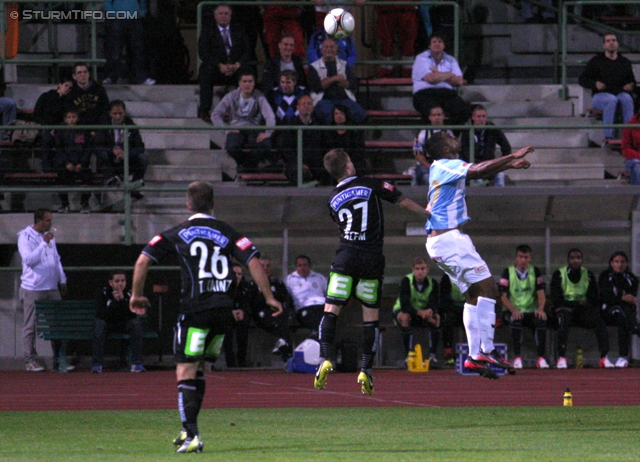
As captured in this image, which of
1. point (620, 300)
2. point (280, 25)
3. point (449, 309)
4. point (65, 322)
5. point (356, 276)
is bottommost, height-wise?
point (65, 322)

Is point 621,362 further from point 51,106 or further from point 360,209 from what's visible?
point 51,106

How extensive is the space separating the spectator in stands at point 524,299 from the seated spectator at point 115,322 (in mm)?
5501

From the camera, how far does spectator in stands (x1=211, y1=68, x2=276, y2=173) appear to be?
18688 mm

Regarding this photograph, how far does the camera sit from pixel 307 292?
1877cm

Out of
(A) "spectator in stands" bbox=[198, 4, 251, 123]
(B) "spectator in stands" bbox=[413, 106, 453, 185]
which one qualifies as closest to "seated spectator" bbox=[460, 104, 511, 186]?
(B) "spectator in stands" bbox=[413, 106, 453, 185]

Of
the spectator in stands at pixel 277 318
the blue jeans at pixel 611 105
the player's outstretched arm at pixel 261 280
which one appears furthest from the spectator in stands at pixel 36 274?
the player's outstretched arm at pixel 261 280

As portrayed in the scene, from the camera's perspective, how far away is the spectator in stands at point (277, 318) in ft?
60.5

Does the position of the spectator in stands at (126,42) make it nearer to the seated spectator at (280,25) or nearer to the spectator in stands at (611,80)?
the seated spectator at (280,25)

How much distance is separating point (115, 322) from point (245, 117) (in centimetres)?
378

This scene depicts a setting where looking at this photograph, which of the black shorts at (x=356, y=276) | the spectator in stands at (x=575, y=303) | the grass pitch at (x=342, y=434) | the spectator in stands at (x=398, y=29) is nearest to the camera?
the grass pitch at (x=342, y=434)

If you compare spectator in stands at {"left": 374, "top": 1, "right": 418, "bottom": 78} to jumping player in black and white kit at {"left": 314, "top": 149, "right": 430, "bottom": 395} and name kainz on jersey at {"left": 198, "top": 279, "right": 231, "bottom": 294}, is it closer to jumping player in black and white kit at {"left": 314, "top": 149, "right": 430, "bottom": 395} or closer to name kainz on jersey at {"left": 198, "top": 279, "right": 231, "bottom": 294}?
jumping player in black and white kit at {"left": 314, "top": 149, "right": 430, "bottom": 395}

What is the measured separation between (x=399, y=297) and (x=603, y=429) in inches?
349

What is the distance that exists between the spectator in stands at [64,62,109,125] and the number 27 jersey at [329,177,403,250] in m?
7.94

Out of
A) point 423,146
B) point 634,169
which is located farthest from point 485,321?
point 634,169
